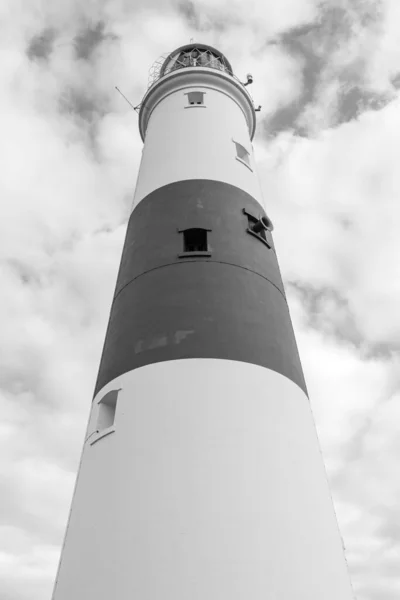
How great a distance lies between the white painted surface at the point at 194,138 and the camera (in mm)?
11516

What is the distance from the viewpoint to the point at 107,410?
27.5 ft

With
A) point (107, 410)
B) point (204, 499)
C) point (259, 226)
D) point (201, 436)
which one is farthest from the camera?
point (259, 226)

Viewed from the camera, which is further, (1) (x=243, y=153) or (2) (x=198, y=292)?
(1) (x=243, y=153)

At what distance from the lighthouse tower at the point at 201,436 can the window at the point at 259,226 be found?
30mm

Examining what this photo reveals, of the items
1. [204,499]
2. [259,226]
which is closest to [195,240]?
[259,226]

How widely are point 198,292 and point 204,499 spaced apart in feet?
Result: 11.6

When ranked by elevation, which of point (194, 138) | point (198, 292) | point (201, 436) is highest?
point (194, 138)

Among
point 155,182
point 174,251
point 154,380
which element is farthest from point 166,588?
point 155,182

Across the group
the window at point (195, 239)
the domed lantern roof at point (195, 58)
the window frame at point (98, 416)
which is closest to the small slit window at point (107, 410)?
the window frame at point (98, 416)

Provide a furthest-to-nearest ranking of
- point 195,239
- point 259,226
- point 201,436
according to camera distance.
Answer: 1. point 259,226
2. point 195,239
3. point 201,436

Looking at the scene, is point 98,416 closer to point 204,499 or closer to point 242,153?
point 204,499

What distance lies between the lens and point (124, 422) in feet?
24.1

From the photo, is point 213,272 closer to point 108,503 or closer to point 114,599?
point 108,503

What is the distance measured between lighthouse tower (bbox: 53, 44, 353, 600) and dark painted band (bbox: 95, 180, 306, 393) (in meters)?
0.03
